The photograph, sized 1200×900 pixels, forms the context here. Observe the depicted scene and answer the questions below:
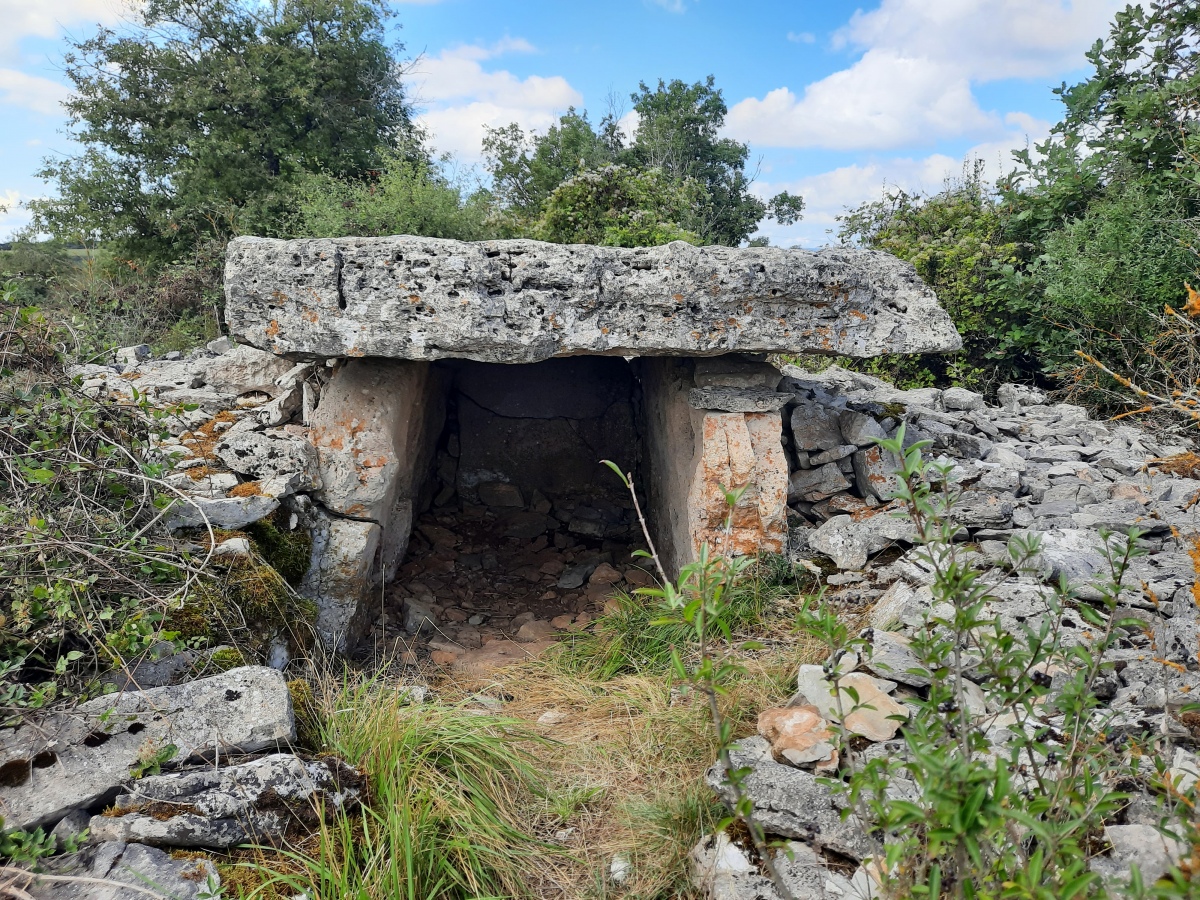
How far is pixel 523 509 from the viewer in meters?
6.19

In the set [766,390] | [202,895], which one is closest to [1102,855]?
[202,895]

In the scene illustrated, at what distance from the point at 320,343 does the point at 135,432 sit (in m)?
0.83

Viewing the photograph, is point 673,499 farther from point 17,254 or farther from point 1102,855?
point 17,254

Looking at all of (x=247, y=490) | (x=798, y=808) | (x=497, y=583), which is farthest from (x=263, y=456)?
(x=798, y=808)

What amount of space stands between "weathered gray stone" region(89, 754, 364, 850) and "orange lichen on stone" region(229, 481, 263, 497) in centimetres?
149

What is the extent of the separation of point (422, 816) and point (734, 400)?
2.54m

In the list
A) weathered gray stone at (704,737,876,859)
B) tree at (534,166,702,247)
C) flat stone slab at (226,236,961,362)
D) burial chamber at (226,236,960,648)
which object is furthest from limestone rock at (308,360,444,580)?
tree at (534,166,702,247)

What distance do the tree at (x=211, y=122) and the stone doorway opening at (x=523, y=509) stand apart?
712 cm

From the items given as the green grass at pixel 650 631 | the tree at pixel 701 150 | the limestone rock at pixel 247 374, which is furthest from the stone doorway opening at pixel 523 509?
the tree at pixel 701 150

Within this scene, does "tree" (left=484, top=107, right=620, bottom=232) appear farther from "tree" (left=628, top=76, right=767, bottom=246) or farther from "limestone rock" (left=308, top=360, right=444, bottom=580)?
"limestone rock" (left=308, top=360, right=444, bottom=580)

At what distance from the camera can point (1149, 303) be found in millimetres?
5750

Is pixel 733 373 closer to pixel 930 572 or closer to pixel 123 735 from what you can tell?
pixel 930 572

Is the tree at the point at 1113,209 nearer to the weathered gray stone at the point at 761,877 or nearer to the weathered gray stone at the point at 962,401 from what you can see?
the weathered gray stone at the point at 962,401

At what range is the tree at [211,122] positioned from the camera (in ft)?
39.3
